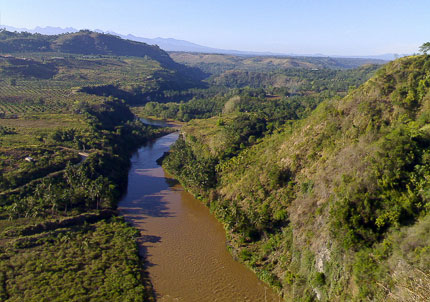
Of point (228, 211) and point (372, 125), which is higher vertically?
point (372, 125)

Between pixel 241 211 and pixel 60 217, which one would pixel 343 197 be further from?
pixel 60 217

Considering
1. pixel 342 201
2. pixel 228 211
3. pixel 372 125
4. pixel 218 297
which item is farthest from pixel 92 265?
pixel 372 125

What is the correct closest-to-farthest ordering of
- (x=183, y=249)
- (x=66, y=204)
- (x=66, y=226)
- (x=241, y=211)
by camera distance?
(x=183, y=249) → (x=241, y=211) → (x=66, y=226) → (x=66, y=204)

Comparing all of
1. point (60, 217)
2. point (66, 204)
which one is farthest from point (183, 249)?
point (66, 204)

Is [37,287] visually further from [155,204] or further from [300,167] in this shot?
[300,167]

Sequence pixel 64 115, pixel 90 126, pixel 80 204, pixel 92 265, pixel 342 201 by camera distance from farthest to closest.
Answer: pixel 64 115, pixel 90 126, pixel 80 204, pixel 92 265, pixel 342 201

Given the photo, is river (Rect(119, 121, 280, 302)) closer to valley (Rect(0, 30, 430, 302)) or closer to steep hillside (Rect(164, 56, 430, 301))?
valley (Rect(0, 30, 430, 302))
